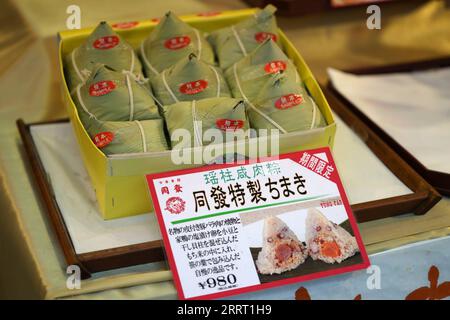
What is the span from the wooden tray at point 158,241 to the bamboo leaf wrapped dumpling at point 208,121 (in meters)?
0.21

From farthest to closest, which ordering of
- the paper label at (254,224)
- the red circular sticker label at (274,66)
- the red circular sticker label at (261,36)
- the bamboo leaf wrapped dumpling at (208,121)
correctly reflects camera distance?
the red circular sticker label at (261,36) < the red circular sticker label at (274,66) < the bamboo leaf wrapped dumpling at (208,121) < the paper label at (254,224)

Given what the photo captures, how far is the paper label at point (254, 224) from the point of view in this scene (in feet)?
3.50

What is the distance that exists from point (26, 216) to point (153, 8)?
30.3 inches

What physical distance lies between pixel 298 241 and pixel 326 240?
0.05 meters

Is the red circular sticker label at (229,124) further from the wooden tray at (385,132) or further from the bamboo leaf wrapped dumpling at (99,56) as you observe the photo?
the wooden tray at (385,132)

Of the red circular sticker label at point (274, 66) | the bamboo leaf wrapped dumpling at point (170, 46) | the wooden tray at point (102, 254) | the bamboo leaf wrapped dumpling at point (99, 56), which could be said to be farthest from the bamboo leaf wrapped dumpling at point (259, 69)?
the wooden tray at point (102, 254)

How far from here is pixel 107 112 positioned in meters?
1.21

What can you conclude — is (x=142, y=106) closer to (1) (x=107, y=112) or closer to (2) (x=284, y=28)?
(1) (x=107, y=112)

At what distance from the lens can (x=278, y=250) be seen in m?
1.09

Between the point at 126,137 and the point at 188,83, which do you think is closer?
the point at 126,137

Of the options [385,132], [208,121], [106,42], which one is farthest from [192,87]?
[385,132]

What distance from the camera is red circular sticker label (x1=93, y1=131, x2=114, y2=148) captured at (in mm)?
1149

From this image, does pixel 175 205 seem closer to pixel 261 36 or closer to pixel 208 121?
pixel 208 121
